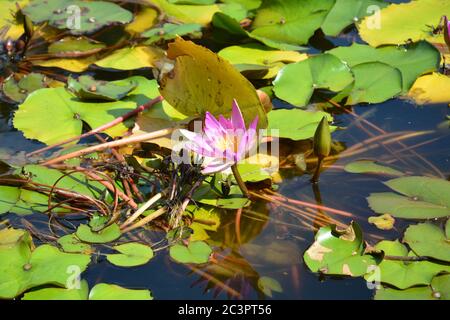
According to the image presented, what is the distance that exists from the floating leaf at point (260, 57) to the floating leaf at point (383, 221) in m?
1.02

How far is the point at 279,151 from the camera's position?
2.64 metres

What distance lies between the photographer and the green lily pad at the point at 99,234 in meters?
2.17

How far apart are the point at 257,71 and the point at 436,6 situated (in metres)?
1.06

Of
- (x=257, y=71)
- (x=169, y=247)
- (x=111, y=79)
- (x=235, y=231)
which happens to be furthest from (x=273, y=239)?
(x=111, y=79)

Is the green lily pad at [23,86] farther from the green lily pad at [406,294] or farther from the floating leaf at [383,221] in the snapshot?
the green lily pad at [406,294]

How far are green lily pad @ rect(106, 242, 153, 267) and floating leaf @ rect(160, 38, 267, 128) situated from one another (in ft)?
1.92

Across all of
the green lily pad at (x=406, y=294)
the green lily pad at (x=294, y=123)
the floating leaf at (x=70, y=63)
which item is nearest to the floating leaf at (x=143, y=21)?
the floating leaf at (x=70, y=63)

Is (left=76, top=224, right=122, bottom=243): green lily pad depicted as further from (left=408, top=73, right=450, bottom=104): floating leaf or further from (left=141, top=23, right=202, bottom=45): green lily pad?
(left=408, top=73, right=450, bottom=104): floating leaf

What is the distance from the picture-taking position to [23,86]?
10.1 ft

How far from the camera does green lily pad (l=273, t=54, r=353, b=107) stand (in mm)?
2869

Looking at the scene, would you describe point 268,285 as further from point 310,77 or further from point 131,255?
point 310,77

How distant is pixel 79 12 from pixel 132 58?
1.53 feet
